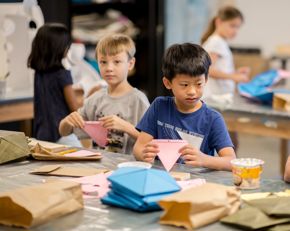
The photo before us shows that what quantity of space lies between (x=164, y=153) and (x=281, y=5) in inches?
194

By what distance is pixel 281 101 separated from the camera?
3957 millimetres

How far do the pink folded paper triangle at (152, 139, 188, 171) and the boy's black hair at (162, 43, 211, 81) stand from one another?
0.99 ft

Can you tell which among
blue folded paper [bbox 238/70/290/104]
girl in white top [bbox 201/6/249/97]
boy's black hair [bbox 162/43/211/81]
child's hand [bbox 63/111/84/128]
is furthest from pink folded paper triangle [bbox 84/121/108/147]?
girl in white top [bbox 201/6/249/97]

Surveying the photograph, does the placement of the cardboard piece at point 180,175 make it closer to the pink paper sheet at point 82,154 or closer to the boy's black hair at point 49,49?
the pink paper sheet at point 82,154

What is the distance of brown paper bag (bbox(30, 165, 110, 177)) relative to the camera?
93.9 inches

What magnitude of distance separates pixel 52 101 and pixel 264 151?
308 cm

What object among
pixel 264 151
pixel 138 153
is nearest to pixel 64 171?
pixel 138 153

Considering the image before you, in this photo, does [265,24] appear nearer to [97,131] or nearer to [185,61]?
[97,131]

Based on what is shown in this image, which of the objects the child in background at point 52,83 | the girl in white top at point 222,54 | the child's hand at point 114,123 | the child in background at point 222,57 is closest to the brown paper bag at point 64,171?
the child's hand at point 114,123

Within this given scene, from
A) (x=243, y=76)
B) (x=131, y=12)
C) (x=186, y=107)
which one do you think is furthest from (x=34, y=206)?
(x=131, y=12)

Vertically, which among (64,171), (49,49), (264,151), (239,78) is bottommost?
(264,151)

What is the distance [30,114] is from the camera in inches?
174

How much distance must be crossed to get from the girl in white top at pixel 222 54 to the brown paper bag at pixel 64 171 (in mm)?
2319

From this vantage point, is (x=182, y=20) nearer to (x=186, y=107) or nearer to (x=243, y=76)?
(x=243, y=76)
